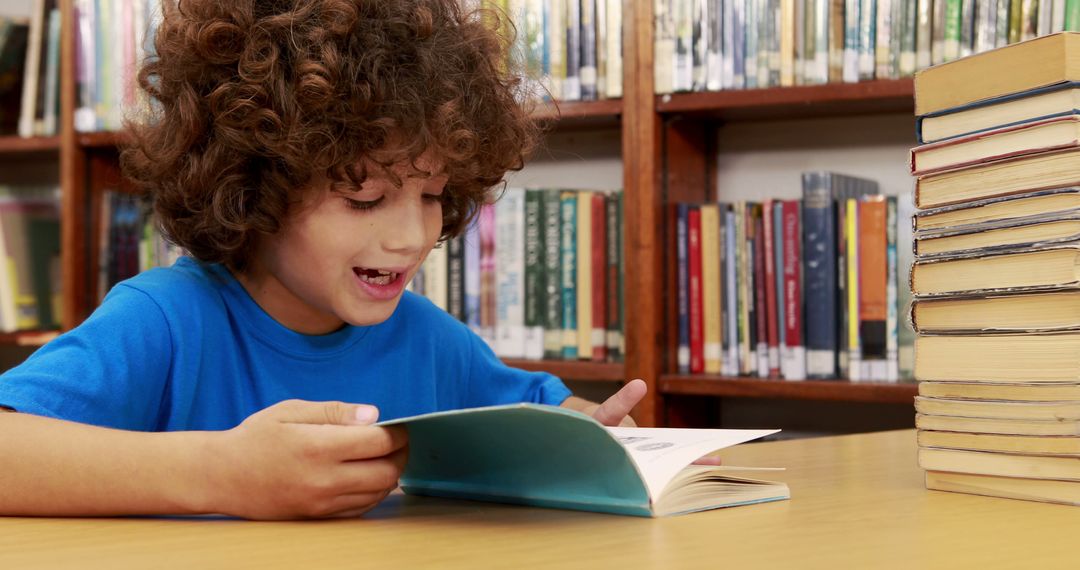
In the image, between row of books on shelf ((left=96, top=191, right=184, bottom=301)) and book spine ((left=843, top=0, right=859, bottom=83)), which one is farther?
row of books on shelf ((left=96, top=191, right=184, bottom=301))

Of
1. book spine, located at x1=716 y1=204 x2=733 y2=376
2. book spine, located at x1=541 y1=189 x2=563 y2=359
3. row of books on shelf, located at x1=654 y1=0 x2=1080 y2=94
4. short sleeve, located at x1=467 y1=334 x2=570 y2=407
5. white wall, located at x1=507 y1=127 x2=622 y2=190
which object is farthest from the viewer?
white wall, located at x1=507 y1=127 x2=622 y2=190

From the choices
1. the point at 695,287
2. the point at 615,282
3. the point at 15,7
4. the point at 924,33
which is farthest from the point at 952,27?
the point at 15,7

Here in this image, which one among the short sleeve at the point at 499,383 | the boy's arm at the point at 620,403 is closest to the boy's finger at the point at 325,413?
the boy's arm at the point at 620,403

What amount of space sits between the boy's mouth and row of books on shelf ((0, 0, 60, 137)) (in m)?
1.63

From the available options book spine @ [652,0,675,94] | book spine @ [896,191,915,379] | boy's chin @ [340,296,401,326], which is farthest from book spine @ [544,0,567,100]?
boy's chin @ [340,296,401,326]

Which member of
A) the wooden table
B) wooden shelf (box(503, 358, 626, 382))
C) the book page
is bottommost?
the wooden table

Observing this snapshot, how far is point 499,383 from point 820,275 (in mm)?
742

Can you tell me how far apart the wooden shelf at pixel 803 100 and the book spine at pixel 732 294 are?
185mm

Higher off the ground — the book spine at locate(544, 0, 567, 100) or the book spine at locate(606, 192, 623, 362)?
the book spine at locate(544, 0, 567, 100)

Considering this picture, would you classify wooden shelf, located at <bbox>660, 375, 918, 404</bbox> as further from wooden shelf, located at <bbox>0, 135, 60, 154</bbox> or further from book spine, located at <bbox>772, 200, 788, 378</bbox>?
wooden shelf, located at <bbox>0, 135, 60, 154</bbox>

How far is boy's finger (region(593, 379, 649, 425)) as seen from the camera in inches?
36.1

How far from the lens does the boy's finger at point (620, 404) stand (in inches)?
36.1

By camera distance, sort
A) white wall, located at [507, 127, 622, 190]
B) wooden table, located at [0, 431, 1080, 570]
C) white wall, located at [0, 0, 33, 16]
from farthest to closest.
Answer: white wall, located at [0, 0, 33, 16], white wall, located at [507, 127, 622, 190], wooden table, located at [0, 431, 1080, 570]

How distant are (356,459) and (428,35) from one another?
0.51 m
